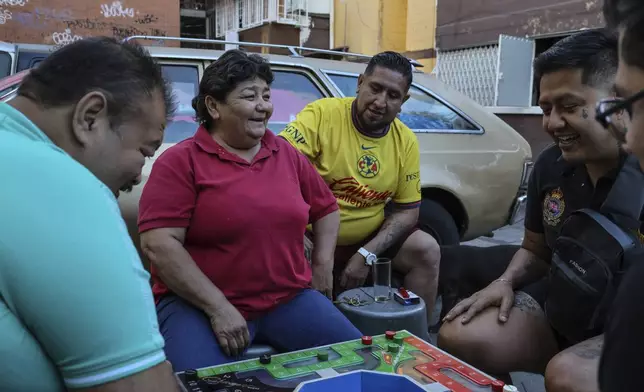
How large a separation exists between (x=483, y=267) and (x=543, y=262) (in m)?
1.24

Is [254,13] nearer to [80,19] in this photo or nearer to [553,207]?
[80,19]

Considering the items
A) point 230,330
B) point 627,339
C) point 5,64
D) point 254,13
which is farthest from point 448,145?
point 254,13

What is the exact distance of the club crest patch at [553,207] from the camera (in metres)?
2.18

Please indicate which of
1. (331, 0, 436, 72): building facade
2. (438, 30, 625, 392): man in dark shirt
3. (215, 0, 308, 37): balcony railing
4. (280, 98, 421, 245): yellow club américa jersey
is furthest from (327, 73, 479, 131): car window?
(215, 0, 308, 37): balcony railing

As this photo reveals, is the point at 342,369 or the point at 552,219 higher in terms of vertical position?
the point at 552,219

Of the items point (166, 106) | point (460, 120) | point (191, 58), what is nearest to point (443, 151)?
point (460, 120)

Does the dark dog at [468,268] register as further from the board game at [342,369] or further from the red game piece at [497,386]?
the red game piece at [497,386]

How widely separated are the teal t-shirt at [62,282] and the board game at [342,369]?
463mm

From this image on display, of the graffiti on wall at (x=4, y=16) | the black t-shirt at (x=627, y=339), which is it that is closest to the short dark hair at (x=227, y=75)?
the black t-shirt at (x=627, y=339)

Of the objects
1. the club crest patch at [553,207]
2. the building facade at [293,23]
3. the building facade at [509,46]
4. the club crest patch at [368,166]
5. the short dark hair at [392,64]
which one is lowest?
the club crest patch at [553,207]

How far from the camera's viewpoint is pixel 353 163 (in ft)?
9.96

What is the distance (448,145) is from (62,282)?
403 cm

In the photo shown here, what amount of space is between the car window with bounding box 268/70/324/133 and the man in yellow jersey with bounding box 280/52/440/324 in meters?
0.86

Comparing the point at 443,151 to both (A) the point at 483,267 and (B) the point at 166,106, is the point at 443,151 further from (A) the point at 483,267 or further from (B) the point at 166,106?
(B) the point at 166,106
